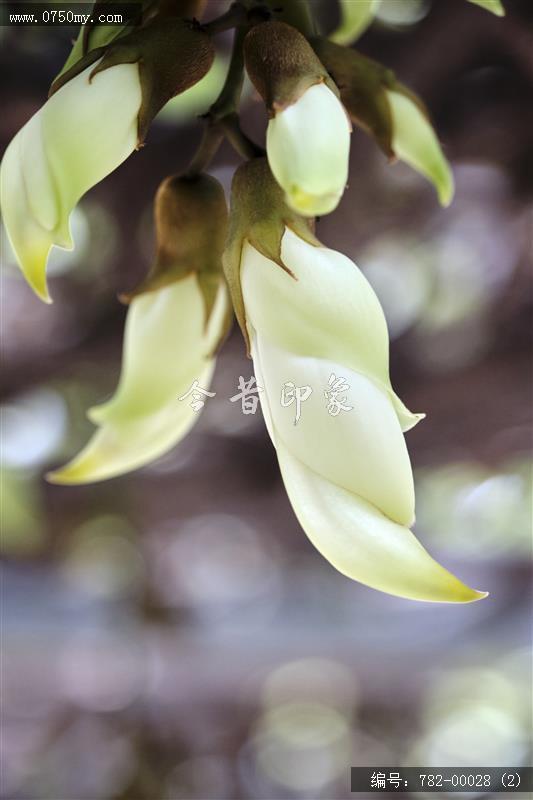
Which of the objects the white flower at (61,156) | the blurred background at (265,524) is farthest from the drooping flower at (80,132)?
the blurred background at (265,524)

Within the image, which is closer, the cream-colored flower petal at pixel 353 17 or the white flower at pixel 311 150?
the white flower at pixel 311 150

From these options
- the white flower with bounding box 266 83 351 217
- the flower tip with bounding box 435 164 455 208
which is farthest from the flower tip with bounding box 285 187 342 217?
the flower tip with bounding box 435 164 455 208

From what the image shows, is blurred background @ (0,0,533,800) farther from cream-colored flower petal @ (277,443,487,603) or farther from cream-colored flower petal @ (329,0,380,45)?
cream-colored flower petal @ (277,443,487,603)

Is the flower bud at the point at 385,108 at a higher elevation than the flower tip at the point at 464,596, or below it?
higher

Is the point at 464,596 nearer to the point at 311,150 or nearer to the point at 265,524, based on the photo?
the point at 311,150

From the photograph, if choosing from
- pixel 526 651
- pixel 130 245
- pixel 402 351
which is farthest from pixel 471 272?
pixel 526 651

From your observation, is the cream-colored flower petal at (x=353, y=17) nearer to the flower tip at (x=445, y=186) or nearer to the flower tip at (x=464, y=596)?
the flower tip at (x=445, y=186)

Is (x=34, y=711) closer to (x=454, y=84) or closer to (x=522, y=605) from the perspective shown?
(x=522, y=605)
